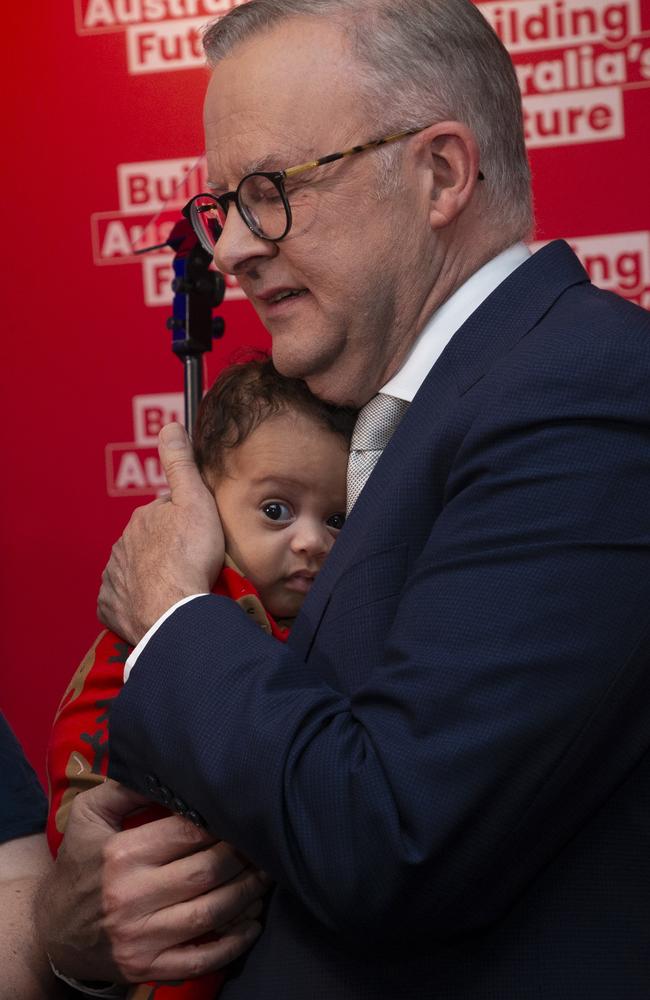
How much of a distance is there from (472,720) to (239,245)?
2.78ft

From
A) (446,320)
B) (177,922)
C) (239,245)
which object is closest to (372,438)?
(446,320)

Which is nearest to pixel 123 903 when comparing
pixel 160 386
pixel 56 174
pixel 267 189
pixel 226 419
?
pixel 226 419

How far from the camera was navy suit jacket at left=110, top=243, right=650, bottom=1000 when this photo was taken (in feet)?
4.24

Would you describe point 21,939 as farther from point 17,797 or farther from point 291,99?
point 291,99

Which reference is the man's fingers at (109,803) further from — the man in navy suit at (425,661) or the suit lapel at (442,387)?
the suit lapel at (442,387)

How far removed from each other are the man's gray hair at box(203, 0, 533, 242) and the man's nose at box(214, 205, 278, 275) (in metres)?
0.20

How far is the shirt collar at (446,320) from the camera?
1783 millimetres

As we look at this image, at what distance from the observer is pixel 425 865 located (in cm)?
129

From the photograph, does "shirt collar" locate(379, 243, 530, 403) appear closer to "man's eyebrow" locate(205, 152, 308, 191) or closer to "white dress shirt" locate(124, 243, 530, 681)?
"white dress shirt" locate(124, 243, 530, 681)

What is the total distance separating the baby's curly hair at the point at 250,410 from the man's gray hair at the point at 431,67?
0.41 m

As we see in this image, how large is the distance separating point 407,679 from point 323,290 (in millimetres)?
683

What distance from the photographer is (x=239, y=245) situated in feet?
6.04

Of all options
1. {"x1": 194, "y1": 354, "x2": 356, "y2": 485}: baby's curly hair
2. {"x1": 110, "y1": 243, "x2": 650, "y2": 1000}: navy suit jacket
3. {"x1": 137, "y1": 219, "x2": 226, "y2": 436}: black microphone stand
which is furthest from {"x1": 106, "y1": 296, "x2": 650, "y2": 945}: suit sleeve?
{"x1": 137, "y1": 219, "x2": 226, "y2": 436}: black microphone stand

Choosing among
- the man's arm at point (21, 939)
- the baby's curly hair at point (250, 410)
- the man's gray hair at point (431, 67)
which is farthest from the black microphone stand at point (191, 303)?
the man's arm at point (21, 939)
